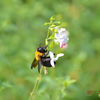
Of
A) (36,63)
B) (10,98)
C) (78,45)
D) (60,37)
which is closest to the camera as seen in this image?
(60,37)

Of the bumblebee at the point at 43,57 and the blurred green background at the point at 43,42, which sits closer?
the bumblebee at the point at 43,57

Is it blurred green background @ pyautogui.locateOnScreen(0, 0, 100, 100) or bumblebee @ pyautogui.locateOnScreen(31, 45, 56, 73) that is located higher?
blurred green background @ pyautogui.locateOnScreen(0, 0, 100, 100)

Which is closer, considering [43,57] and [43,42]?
[43,57]

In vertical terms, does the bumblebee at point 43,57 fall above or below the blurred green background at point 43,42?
below

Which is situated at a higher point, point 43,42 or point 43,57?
point 43,42

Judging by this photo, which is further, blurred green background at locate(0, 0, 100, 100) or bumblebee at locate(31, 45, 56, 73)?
blurred green background at locate(0, 0, 100, 100)

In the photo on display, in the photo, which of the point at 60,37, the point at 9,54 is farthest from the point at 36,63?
the point at 9,54

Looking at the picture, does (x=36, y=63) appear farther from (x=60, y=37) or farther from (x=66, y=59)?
(x=66, y=59)

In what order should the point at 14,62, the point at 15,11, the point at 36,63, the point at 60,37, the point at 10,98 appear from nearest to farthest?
the point at 60,37
the point at 36,63
the point at 10,98
the point at 14,62
the point at 15,11
